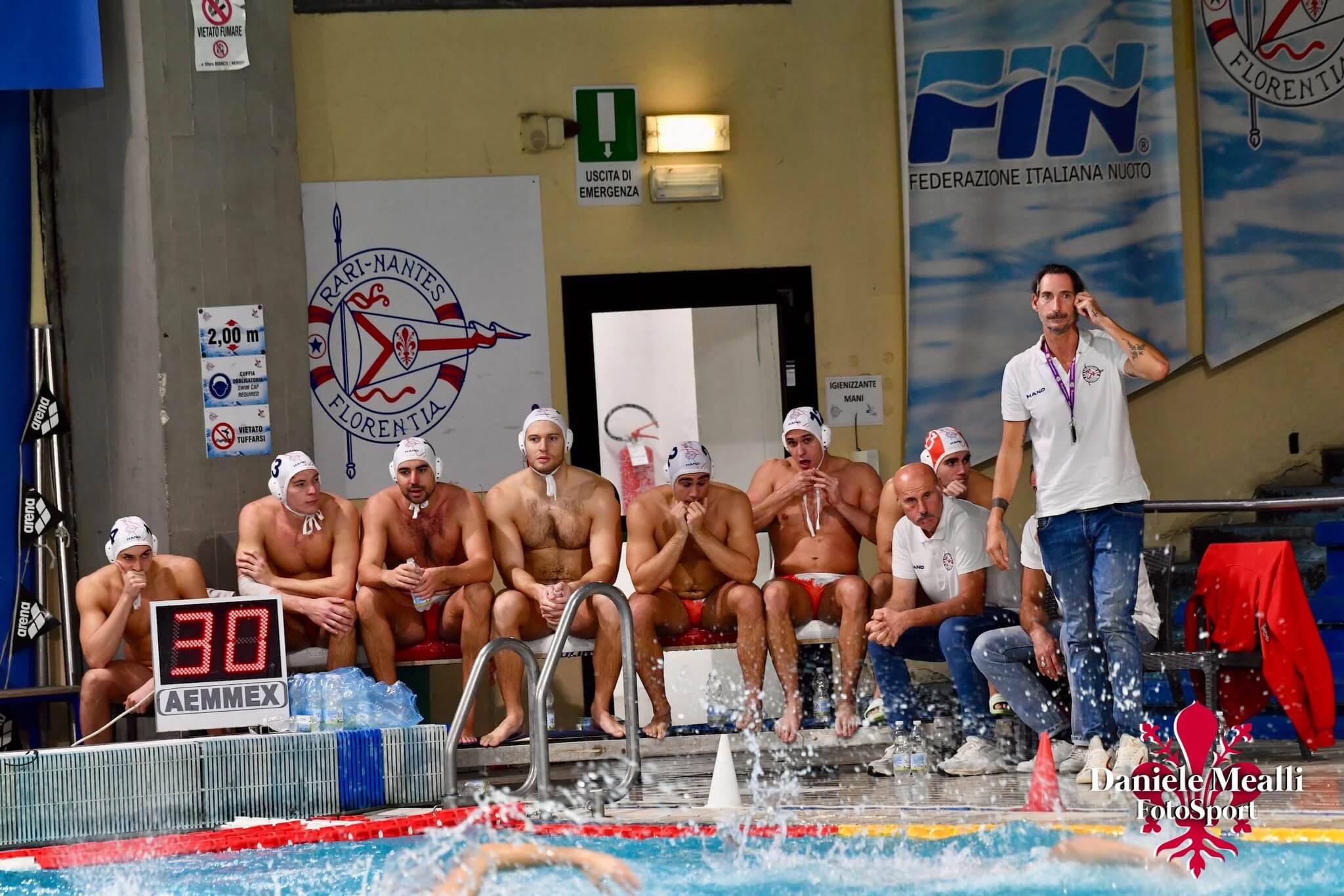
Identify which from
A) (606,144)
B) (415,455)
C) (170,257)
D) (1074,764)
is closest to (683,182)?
(606,144)

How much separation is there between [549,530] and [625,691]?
1685mm

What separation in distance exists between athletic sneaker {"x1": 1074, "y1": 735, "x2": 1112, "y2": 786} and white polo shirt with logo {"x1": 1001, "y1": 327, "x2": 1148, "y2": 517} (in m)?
0.88

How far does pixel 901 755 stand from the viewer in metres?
6.94

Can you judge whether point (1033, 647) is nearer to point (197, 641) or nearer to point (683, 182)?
point (197, 641)

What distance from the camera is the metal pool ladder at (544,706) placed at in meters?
5.65

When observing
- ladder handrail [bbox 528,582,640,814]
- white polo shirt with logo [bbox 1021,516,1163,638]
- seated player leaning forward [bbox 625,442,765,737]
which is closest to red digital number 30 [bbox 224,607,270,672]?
ladder handrail [bbox 528,582,640,814]

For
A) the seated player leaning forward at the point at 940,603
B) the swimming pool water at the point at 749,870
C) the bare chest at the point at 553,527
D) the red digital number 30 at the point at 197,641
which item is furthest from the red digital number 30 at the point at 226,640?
the seated player leaning forward at the point at 940,603

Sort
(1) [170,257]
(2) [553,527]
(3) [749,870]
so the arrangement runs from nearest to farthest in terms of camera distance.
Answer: (3) [749,870] < (2) [553,527] < (1) [170,257]

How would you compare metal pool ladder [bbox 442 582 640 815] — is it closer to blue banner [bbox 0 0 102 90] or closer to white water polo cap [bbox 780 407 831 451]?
white water polo cap [bbox 780 407 831 451]

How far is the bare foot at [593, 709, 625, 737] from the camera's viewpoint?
720 centimetres

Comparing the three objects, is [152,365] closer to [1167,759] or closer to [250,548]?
[250,548]

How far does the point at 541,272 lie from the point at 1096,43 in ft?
11.2

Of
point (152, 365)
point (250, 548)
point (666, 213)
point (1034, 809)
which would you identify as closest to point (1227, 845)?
point (1034, 809)

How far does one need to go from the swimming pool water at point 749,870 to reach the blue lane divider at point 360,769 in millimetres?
711
